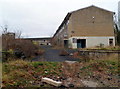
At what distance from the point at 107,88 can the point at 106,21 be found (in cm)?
2609

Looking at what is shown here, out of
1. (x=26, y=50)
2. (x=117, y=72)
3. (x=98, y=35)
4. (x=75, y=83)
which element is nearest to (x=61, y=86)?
(x=75, y=83)

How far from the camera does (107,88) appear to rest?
4910 millimetres

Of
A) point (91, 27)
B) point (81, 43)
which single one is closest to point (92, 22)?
point (91, 27)

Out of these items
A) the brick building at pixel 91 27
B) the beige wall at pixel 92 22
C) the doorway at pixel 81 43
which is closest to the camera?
the brick building at pixel 91 27

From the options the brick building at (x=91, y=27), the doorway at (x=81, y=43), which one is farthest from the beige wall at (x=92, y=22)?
the doorway at (x=81, y=43)

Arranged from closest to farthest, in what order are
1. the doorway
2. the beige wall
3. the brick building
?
the brick building, the beige wall, the doorway

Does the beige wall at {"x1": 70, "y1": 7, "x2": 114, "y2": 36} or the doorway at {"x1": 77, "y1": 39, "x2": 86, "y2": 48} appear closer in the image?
the beige wall at {"x1": 70, "y1": 7, "x2": 114, "y2": 36}

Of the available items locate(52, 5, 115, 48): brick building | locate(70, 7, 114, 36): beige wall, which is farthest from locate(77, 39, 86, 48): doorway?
locate(70, 7, 114, 36): beige wall

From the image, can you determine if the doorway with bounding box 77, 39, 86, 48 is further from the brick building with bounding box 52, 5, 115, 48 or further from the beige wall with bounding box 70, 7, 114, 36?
the beige wall with bounding box 70, 7, 114, 36

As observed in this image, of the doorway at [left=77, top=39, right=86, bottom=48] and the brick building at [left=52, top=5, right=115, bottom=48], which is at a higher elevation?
the brick building at [left=52, top=5, right=115, bottom=48]

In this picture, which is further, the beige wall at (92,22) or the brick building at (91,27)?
the beige wall at (92,22)

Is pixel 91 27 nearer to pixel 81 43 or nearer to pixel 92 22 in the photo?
Result: pixel 92 22

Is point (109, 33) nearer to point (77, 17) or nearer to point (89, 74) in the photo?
point (77, 17)

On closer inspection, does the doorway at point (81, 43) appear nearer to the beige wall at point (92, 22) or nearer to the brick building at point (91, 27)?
the brick building at point (91, 27)
